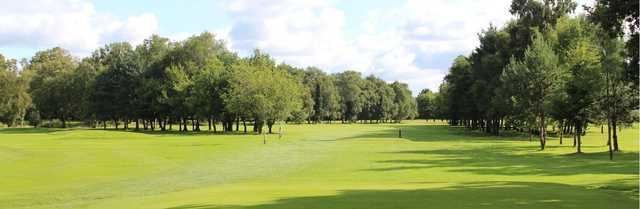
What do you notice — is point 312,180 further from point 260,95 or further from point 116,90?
point 116,90

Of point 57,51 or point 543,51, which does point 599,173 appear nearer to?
point 543,51

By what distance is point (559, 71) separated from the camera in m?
61.3

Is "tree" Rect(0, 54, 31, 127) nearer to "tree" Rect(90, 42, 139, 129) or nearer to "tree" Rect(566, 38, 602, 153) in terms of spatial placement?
"tree" Rect(90, 42, 139, 129)

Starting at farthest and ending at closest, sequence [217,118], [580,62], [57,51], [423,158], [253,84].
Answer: [57,51], [217,118], [253,84], [580,62], [423,158]

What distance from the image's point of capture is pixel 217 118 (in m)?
119

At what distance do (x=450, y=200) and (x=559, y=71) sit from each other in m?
47.4

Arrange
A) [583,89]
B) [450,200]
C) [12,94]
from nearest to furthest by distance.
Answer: [450,200]
[583,89]
[12,94]

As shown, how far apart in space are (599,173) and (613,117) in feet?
65.5

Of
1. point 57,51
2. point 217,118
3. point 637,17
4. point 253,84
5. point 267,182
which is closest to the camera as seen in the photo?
point 637,17

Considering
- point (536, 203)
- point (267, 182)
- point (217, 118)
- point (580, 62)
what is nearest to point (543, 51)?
point (580, 62)

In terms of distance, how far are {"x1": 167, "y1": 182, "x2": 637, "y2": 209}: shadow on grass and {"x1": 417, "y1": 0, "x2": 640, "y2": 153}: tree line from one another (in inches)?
191

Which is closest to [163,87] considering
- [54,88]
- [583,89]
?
[54,88]

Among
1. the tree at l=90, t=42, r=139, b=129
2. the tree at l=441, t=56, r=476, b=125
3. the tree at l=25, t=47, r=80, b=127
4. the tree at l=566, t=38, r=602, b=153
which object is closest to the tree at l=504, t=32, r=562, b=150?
the tree at l=566, t=38, r=602, b=153

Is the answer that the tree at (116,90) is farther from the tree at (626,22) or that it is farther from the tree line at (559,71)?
the tree at (626,22)
